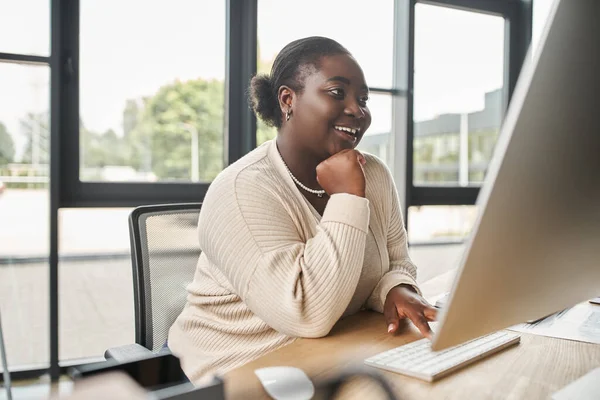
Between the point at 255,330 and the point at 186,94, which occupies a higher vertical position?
the point at 186,94

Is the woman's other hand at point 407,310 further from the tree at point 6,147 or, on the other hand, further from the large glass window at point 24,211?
the tree at point 6,147

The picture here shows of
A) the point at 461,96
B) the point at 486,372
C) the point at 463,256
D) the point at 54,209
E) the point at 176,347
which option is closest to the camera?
the point at 463,256

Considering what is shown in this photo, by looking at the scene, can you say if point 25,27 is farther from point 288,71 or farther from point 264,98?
point 288,71

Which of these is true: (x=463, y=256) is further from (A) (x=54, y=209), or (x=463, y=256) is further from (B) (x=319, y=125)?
(A) (x=54, y=209)

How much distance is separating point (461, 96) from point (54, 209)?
2.48 m

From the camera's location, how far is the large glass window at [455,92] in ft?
11.0

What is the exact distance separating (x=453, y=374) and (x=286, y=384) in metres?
0.26

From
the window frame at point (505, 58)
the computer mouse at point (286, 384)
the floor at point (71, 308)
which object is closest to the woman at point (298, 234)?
the computer mouse at point (286, 384)

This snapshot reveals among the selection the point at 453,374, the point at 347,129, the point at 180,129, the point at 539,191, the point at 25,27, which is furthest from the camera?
the point at 180,129

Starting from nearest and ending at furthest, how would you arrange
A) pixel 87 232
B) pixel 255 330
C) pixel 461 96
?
pixel 255 330, pixel 87 232, pixel 461 96

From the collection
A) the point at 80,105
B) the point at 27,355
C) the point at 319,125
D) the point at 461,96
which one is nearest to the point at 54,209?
the point at 80,105

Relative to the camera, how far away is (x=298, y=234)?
3.90 feet

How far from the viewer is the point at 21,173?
241 cm

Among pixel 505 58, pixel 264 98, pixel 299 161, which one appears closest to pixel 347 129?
pixel 299 161
